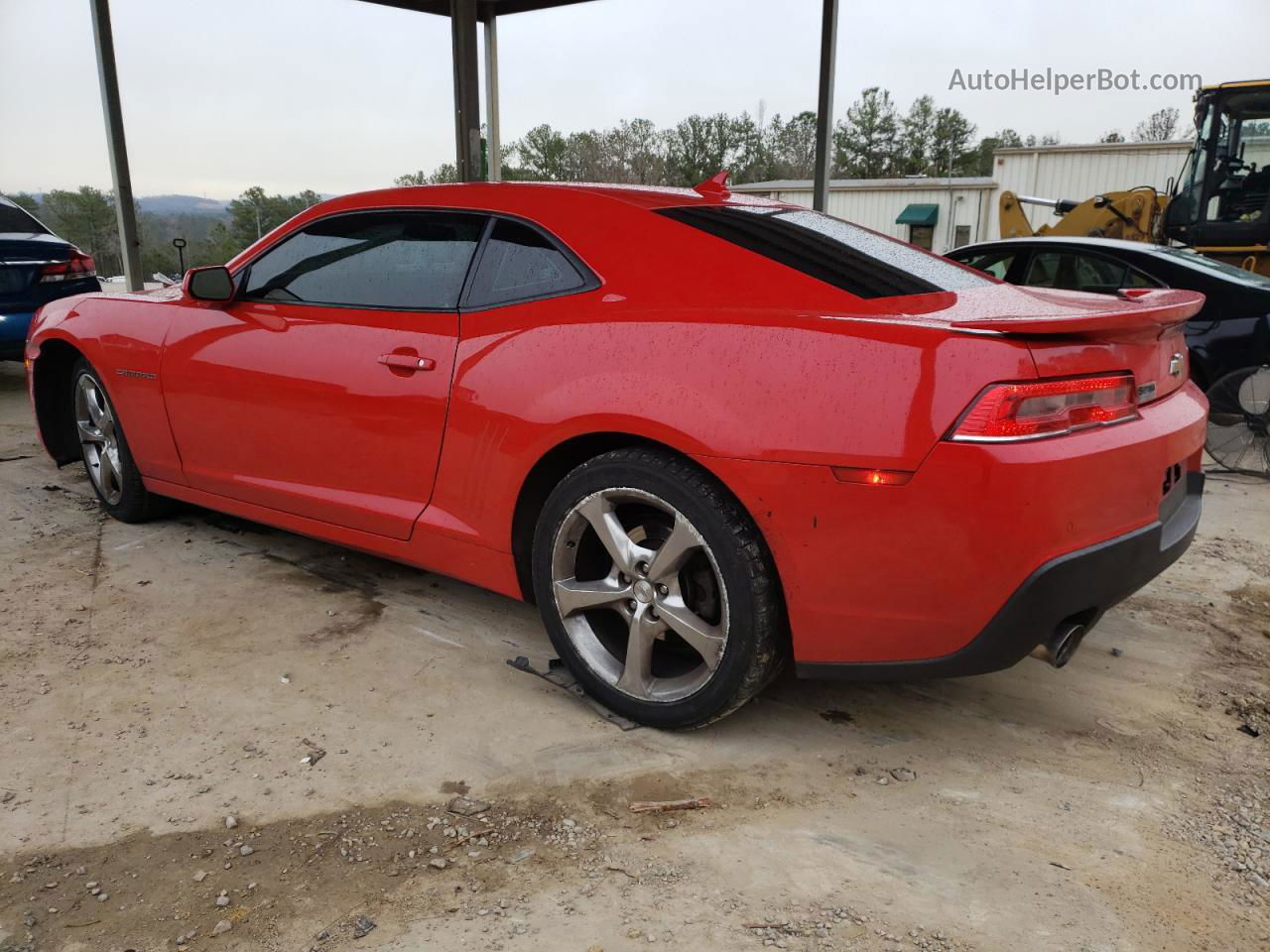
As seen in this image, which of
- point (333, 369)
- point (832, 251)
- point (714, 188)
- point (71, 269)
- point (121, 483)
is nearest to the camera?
point (832, 251)

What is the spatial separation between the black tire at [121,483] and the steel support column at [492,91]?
7.01 metres

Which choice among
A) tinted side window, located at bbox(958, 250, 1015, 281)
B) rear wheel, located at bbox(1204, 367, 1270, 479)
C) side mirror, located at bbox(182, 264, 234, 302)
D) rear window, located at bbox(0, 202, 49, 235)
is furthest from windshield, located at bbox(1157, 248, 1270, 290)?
rear window, located at bbox(0, 202, 49, 235)

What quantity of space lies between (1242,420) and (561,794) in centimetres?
503

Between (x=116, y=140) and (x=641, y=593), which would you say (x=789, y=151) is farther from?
(x=641, y=593)

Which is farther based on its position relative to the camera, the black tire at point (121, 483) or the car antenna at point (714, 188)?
the black tire at point (121, 483)

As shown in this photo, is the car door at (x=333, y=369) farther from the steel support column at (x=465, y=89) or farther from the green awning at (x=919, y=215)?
the green awning at (x=919, y=215)

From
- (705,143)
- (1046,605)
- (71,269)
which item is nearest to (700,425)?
(1046,605)

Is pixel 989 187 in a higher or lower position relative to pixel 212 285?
higher

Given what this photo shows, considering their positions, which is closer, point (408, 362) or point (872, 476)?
point (872, 476)

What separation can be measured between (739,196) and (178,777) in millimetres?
2396

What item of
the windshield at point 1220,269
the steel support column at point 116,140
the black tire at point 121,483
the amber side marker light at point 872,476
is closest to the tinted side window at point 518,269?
the amber side marker light at point 872,476

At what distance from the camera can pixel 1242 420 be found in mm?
5469

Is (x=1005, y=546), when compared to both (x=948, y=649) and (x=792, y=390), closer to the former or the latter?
(x=948, y=649)

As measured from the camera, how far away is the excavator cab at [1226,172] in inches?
383
